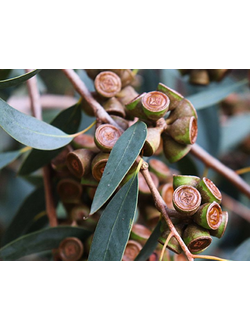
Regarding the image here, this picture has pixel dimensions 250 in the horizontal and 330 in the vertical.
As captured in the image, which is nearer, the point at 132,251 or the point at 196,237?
the point at 196,237

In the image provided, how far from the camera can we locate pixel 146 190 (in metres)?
1.13

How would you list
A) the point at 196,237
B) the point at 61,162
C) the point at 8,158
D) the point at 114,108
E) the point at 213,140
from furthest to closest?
1. the point at 213,140
2. the point at 8,158
3. the point at 61,162
4. the point at 114,108
5. the point at 196,237

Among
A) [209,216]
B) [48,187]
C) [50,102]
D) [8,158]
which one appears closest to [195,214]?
[209,216]

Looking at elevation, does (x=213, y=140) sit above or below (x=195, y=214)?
below

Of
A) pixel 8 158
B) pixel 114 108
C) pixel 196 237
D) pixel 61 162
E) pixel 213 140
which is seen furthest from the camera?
pixel 213 140

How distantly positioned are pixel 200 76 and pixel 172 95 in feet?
1.76

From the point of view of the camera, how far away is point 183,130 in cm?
97

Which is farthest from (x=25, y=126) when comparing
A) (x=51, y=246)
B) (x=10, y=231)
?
(x=10, y=231)

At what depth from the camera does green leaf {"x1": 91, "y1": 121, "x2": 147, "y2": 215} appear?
0.82 meters

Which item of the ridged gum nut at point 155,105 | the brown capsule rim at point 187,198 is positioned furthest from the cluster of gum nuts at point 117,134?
the brown capsule rim at point 187,198

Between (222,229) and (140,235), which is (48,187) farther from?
(222,229)

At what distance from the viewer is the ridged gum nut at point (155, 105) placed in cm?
92

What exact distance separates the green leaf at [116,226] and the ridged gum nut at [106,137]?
88 mm

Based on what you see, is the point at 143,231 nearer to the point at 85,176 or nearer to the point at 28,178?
the point at 85,176
